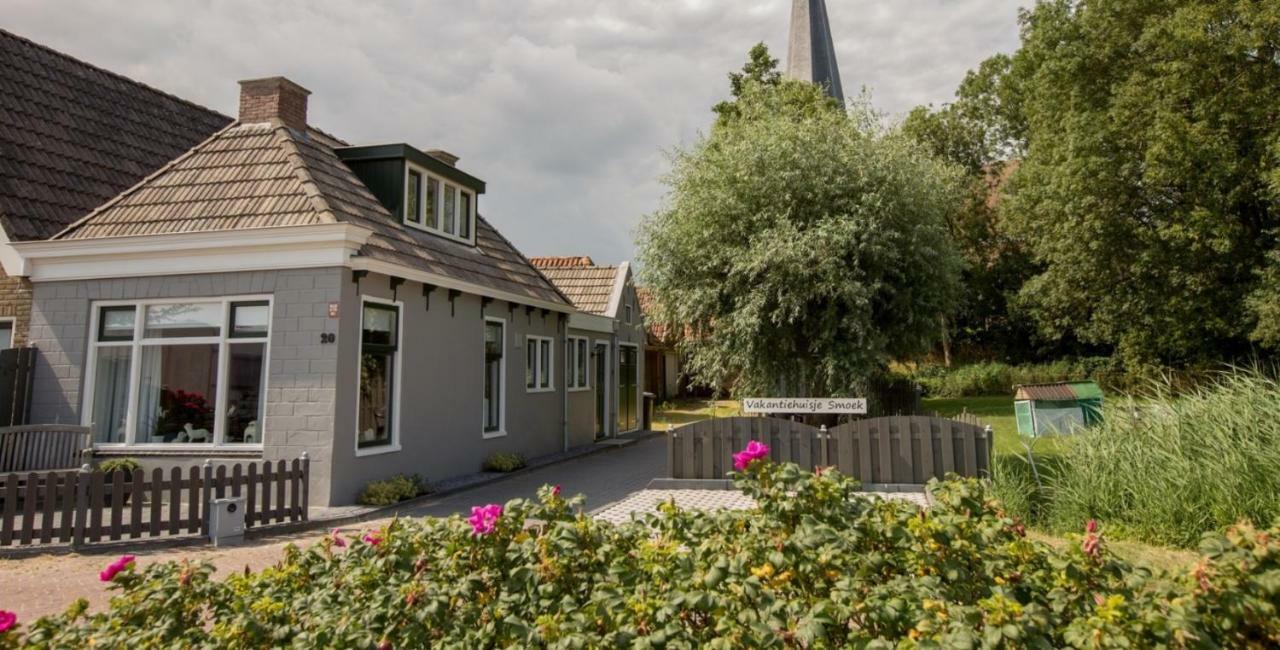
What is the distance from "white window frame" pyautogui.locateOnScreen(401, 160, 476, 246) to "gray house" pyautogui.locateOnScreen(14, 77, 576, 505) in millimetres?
752

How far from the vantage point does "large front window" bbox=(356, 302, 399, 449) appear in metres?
10.2

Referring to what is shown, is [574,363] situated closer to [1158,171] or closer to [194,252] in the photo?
[194,252]

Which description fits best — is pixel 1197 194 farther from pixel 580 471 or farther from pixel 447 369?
pixel 447 369

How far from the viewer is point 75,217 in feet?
38.4

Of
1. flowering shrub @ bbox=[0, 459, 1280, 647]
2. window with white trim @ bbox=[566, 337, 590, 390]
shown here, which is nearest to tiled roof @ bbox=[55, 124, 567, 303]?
window with white trim @ bbox=[566, 337, 590, 390]

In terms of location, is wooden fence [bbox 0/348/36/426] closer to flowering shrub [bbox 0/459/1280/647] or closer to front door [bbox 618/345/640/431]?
flowering shrub [bbox 0/459/1280/647]

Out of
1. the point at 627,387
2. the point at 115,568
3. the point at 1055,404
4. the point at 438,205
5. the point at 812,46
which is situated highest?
the point at 812,46

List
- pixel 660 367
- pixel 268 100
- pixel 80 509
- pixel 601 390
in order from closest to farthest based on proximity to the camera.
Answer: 1. pixel 80 509
2. pixel 268 100
3. pixel 601 390
4. pixel 660 367

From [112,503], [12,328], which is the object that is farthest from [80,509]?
[12,328]

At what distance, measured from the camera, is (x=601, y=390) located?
19453mm

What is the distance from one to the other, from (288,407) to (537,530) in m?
7.42

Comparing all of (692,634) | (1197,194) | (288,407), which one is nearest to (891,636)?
(692,634)

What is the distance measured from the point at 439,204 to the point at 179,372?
525 centimetres

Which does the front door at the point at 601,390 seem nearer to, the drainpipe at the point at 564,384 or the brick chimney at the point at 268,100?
the drainpipe at the point at 564,384
